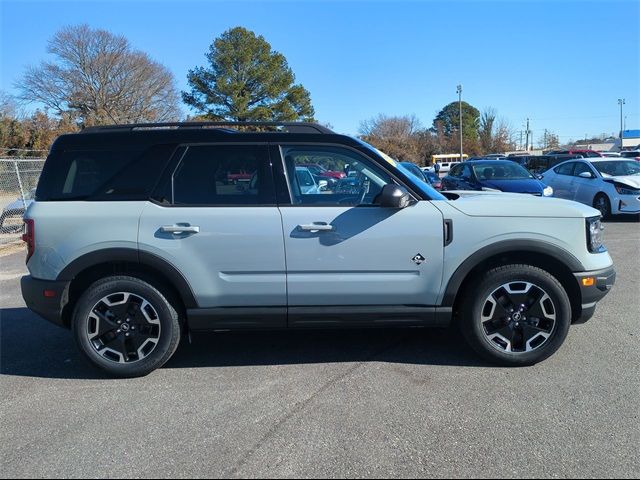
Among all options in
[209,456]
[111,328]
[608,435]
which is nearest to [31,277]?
[111,328]

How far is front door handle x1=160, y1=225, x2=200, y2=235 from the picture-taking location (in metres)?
3.91

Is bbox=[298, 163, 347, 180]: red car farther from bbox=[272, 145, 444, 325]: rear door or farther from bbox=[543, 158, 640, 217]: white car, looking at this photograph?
bbox=[543, 158, 640, 217]: white car

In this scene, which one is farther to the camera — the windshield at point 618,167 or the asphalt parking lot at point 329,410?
the windshield at point 618,167

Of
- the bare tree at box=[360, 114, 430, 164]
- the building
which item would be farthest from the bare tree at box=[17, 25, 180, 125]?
the building

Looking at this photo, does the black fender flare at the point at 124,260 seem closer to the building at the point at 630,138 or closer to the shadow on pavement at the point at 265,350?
the shadow on pavement at the point at 265,350

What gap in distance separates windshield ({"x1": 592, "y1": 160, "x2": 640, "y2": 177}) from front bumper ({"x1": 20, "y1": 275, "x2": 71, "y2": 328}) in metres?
12.8

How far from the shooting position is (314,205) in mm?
3994

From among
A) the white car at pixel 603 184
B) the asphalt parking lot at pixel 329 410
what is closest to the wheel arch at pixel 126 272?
the asphalt parking lot at pixel 329 410

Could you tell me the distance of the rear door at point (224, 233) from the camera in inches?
154

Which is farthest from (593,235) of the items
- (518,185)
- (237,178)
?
(518,185)

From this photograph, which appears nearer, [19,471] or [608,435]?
[19,471]

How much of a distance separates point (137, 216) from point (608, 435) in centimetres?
347

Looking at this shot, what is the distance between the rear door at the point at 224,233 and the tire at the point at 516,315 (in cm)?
151

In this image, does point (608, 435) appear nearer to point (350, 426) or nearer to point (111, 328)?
point (350, 426)
